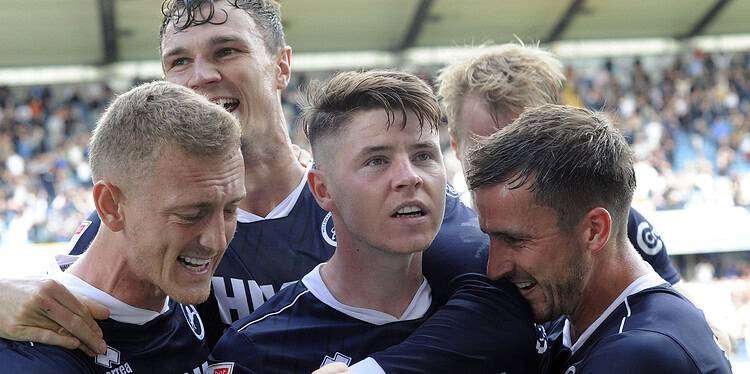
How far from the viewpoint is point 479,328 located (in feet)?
8.57

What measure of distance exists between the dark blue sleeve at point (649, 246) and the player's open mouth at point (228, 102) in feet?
5.76

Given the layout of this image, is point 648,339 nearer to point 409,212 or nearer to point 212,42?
point 409,212

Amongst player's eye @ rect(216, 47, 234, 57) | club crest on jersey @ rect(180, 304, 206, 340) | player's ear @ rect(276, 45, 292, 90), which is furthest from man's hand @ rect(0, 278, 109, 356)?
player's ear @ rect(276, 45, 292, 90)

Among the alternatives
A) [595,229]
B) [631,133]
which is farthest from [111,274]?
[631,133]

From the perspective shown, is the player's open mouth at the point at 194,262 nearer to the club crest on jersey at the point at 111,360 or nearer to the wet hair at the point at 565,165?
the club crest on jersey at the point at 111,360

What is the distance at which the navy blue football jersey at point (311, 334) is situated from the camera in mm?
2785

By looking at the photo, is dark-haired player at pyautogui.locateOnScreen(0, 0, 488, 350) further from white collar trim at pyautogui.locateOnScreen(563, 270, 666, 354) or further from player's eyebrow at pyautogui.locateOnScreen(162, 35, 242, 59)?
white collar trim at pyautogui.locateOnScreen(563, 270, 666, 354)

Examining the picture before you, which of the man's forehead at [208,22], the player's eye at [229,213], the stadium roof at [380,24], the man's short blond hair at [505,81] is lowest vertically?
the player's eye at [229,213]

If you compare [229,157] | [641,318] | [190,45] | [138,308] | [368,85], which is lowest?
[641,318]

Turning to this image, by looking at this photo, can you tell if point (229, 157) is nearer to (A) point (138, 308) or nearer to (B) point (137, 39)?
(A) point (138, 308)

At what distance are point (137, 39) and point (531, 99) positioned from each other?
17100mm

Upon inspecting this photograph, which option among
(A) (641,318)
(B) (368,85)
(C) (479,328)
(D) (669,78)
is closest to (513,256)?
(C) (479,328)

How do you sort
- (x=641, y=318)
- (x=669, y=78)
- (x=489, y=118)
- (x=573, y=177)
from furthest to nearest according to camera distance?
(x=669, y=78)
(x=489, y=118)
(x=573, y=177)
(x=641, y=318)

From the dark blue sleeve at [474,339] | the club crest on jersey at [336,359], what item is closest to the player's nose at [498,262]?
the dark blue sleeve at [474,339]
